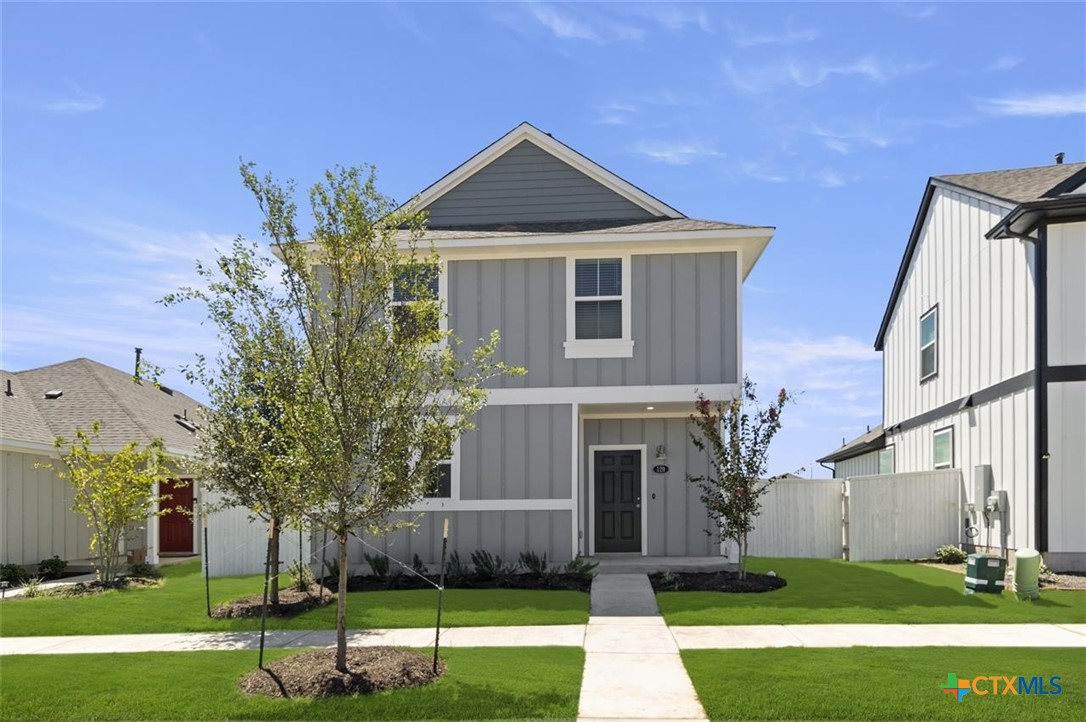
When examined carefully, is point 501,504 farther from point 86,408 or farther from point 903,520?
point 86,408

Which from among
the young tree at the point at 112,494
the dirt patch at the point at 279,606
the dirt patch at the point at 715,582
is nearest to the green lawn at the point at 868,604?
the dirt patch at the point at 715,582

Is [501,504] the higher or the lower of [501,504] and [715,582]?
the higher

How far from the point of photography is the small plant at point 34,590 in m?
13.9

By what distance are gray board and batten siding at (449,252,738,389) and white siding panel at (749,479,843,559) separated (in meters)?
4.71

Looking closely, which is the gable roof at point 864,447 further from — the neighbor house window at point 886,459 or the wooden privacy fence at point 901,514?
the wooden privacy fence at point 901,514

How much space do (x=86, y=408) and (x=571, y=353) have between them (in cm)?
1229

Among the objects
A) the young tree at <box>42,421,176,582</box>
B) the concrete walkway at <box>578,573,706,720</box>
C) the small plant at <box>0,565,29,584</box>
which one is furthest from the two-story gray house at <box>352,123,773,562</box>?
the small plant at <box>0,565,29,584</box>

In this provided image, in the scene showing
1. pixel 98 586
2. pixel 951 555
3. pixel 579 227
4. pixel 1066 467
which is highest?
pixel 579 227

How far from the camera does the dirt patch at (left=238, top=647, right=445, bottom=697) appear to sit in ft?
24.9

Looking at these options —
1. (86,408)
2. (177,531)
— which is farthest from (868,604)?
(86,408)

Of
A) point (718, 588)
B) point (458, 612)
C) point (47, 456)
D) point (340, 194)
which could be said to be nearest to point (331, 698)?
point (458, 612)

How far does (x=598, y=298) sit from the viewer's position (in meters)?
14.9

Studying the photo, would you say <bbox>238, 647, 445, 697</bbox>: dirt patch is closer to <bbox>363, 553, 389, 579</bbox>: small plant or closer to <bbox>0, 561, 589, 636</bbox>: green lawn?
<bbox>0, 561, 589, 636</bbox>: green lawn

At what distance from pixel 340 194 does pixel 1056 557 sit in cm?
1237
